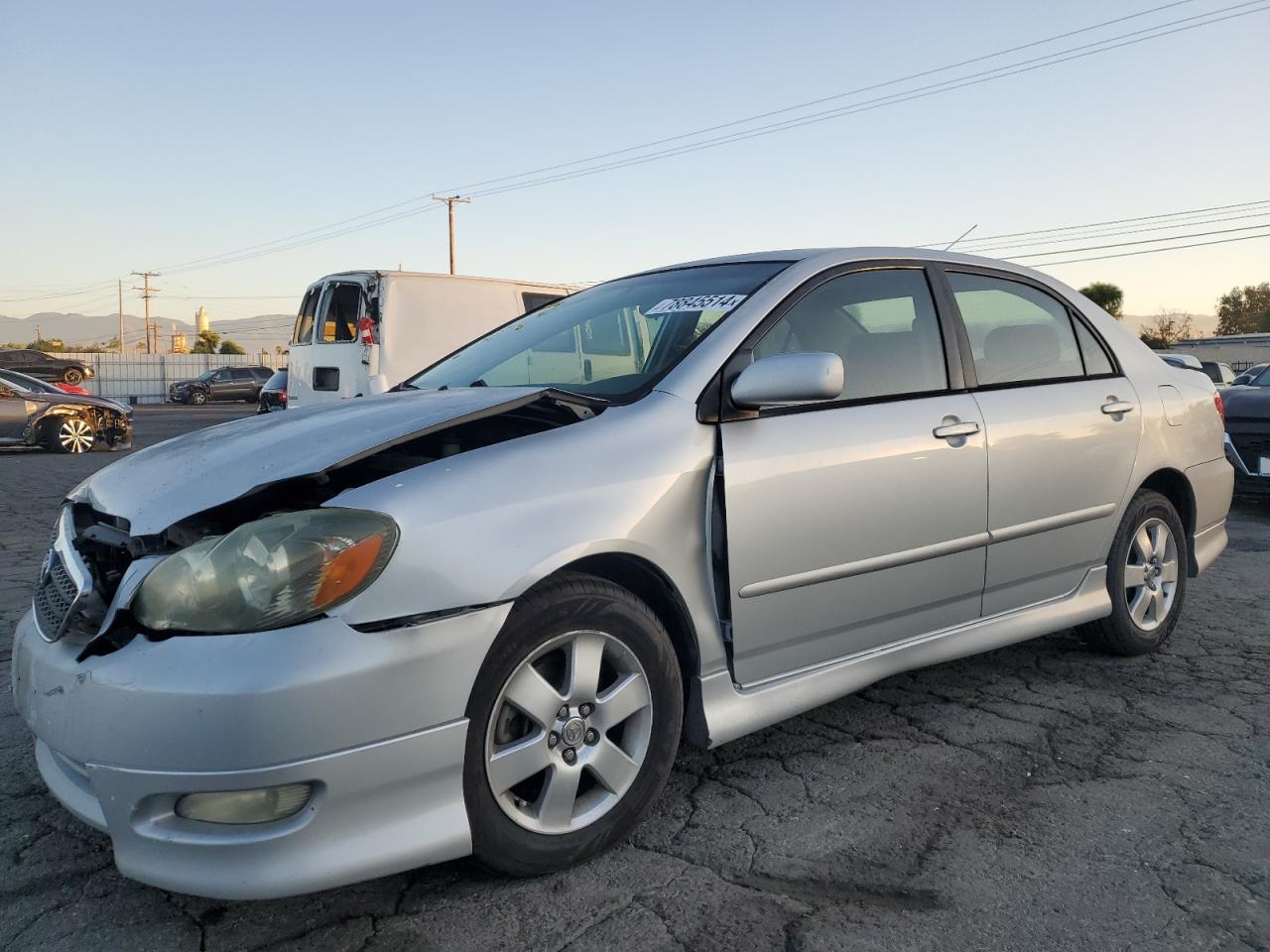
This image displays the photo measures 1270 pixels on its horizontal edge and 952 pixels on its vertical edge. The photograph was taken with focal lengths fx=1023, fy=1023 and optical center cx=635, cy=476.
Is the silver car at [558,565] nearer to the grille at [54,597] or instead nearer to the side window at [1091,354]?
the grille at [54,597]

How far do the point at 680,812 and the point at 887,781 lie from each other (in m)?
0.63

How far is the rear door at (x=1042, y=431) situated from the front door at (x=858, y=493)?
5.3 inches

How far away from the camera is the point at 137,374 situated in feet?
151

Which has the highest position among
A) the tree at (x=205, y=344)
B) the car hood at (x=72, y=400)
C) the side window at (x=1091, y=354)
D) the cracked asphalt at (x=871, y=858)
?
the tree at (x=205, y=344)

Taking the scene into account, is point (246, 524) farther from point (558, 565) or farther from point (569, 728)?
point (569, 728)

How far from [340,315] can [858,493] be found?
32.2ft

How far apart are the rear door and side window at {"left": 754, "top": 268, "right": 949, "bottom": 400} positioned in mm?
184

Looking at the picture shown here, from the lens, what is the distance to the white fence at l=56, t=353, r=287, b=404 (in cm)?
4469

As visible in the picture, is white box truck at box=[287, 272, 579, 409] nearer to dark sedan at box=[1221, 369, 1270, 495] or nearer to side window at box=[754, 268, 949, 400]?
dark sedan at box=[1221, 369, 1270, 495]

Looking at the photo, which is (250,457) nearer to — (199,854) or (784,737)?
(199,854)

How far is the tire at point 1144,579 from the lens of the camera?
3938 mm

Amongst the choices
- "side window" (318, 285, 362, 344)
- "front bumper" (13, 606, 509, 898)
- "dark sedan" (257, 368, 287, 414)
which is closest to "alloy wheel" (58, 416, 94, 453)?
"dark sedan" (257, 368, 287, 414)

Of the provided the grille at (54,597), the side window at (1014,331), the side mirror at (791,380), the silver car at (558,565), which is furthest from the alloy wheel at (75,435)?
the side mirror at (791,380)

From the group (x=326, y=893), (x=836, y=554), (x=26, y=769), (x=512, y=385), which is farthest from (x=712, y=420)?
(x=26, y=769)
